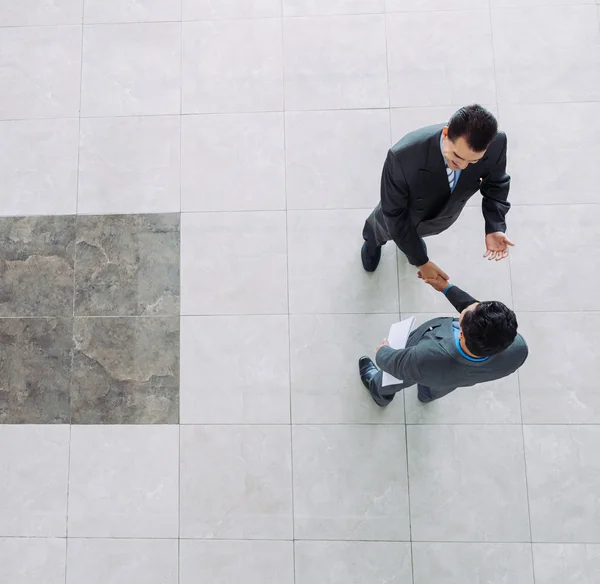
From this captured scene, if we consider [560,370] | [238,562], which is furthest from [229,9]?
[238,562]

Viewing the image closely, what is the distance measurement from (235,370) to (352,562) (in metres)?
1.16

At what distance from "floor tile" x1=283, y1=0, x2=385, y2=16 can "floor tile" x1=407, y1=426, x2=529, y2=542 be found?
2416 mm

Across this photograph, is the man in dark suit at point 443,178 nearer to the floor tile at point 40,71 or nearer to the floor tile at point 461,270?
the floor tile at point 461,270

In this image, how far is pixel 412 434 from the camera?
2908 mm

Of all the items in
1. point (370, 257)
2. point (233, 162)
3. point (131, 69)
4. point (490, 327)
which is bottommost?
point (370, 257)

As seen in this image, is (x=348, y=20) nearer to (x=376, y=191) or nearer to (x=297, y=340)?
(x=376, y=191)

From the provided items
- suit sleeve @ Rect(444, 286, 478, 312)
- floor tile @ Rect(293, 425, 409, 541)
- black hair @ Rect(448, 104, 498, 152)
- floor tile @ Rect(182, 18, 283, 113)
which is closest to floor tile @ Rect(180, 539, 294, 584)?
floor tile @ Rect(293, 425, 409, 541)

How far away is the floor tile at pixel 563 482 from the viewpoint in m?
2.80

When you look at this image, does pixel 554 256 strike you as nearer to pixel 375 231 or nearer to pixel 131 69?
pixel 375 231

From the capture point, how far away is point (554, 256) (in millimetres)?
3016

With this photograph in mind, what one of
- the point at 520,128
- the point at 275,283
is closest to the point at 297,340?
the point at 275,283

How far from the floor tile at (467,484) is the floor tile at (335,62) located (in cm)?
190

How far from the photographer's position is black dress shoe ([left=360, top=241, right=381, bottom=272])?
9.61 ft

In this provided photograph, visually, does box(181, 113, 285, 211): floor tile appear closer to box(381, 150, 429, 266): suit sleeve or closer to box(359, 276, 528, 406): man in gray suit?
box(381, 150, 429, 266): suit sleeve
